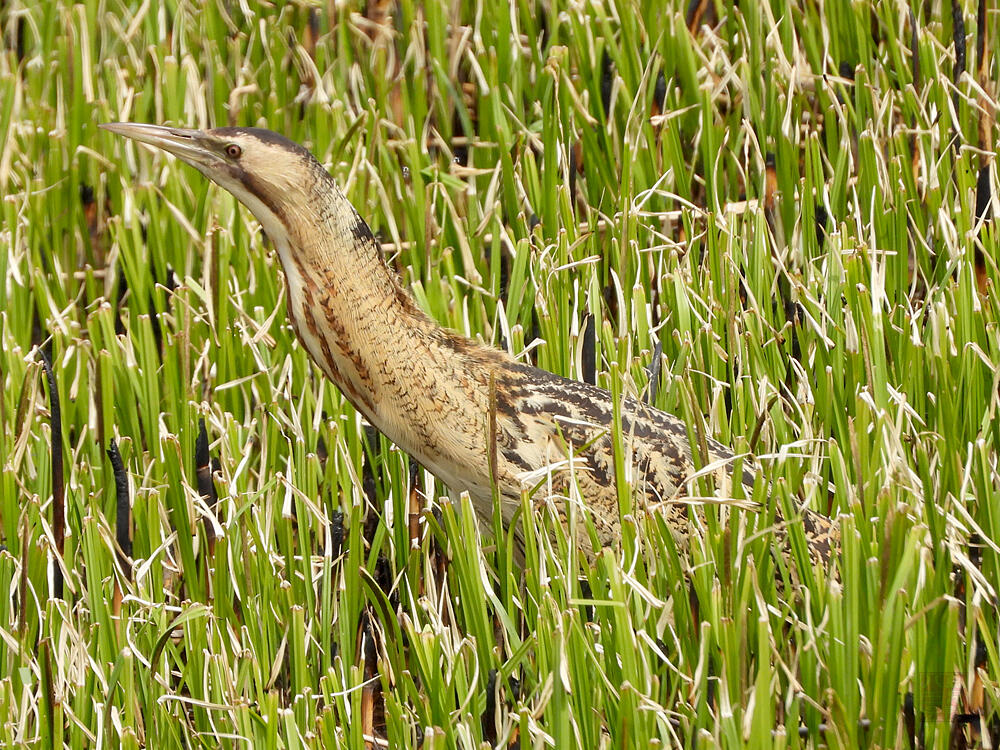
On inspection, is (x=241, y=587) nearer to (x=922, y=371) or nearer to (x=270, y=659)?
(x=270, y=659)

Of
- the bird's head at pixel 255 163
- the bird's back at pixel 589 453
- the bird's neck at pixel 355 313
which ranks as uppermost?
the bird's head at pixel 255 163

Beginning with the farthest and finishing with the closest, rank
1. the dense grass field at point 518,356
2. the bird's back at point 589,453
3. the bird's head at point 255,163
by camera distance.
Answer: the bird's back at point 589,453 < the bird's head at point 255,163 < the dense grass field at point 518,356

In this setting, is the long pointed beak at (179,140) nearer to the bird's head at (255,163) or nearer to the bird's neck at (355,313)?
the bird's head at (255,163)

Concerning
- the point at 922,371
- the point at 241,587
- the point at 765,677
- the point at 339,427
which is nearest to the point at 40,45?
the point at 339,427

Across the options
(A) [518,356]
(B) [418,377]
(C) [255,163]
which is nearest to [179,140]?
(C) [255,163]

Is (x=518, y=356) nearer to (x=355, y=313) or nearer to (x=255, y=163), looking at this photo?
(x=355, y=313)

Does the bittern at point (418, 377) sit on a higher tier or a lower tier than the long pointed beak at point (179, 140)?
lower

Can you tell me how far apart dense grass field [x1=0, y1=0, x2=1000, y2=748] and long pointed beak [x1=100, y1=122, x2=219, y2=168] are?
405mm

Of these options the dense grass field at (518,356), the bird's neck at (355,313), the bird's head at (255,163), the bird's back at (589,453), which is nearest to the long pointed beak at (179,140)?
the bird's head at (255,163)

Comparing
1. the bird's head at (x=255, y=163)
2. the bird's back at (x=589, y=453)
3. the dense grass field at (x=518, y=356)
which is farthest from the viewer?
the bird's back at (x=589, y=453)

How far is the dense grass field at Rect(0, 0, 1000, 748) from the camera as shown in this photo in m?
1.80

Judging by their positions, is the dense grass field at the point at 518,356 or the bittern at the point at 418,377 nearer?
the dense grass field at the point at 518,356

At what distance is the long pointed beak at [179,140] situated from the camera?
2.08 m

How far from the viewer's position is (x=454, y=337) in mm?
2207
